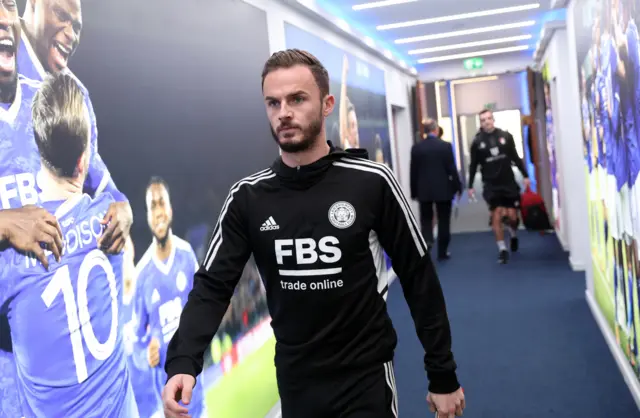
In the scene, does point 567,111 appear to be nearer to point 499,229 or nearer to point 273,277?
point 499,229

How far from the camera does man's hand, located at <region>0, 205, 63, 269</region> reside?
1815mm

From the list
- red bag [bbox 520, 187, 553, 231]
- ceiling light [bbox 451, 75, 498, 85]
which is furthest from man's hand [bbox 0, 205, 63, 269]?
ceiling light [bbox 451, 75, 498, 85]

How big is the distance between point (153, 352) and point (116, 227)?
491 millimetres

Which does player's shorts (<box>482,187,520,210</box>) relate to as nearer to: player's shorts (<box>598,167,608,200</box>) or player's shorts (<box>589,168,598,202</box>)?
player's shorts (<box>589,168,598,202</box>)

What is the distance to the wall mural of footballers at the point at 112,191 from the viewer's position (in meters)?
1.89

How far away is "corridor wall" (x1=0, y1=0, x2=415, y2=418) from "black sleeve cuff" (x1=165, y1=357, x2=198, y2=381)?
511mm

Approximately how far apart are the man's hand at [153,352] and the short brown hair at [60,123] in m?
0.73

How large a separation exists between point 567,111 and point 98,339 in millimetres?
5700

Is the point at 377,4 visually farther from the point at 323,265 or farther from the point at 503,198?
the point at 323,265

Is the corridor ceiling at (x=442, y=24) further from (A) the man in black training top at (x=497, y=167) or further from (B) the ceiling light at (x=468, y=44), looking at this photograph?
(A) the man in black training top at (x=497, y=167)

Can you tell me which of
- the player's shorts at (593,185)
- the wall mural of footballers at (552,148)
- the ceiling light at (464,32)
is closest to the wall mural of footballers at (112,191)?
the player's shorts at (593,185)

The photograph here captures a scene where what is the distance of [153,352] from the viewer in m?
2.52

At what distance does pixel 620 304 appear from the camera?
3877 millimetres

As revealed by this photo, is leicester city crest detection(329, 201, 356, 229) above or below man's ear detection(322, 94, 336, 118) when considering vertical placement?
below
